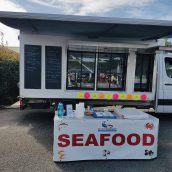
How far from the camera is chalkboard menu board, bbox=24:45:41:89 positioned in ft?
18.4

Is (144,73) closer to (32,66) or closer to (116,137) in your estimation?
(116,137)

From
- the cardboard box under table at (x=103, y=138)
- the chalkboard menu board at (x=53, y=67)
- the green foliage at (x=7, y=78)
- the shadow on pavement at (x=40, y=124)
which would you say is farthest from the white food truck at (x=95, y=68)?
the green foliage at (x=7, y=78)

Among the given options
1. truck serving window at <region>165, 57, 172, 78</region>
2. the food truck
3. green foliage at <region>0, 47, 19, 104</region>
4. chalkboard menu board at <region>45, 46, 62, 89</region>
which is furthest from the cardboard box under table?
green foliage at <region>0, 47, 19, 104</region>

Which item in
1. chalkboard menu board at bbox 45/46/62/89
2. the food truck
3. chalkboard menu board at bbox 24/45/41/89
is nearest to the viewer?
the food truck

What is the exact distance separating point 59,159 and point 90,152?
1.81ft

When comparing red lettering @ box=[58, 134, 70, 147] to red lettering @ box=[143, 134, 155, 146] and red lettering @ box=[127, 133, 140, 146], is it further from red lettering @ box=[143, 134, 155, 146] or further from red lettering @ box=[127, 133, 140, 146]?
red lettering @ box=[143, 134, 155, 146]

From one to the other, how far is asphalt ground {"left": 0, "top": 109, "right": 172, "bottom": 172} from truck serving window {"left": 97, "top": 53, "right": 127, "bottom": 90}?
1746 mm

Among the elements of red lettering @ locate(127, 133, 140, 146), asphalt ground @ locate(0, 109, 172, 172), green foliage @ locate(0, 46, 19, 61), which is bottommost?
asphalt ground @ locate(0, 109, 172, 172)

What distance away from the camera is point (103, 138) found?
3.78 metres

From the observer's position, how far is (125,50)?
235 inches

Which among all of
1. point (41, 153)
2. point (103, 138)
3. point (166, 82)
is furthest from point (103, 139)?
point (166, 82)

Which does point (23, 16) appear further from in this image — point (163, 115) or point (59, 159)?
point (163, 115)

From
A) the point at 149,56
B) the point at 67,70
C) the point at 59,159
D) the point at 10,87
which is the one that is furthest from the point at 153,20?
the point at 10,87

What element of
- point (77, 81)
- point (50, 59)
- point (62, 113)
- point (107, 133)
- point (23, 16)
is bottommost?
point (107, 133)
